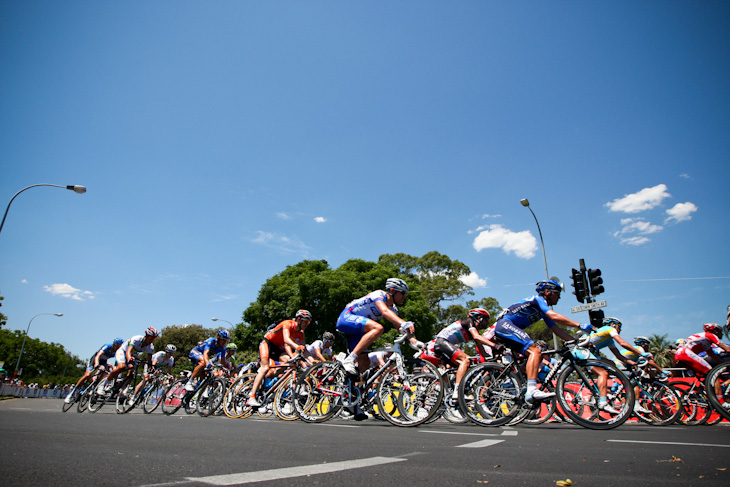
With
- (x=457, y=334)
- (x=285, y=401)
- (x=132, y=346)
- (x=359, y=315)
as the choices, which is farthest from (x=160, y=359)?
(x=457, y=334)

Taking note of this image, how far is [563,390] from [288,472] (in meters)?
4.19

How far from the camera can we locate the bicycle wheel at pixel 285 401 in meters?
6.86

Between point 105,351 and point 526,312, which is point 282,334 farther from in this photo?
point 105,351

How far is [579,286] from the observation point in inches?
532

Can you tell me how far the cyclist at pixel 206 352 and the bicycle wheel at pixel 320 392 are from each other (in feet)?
14.6

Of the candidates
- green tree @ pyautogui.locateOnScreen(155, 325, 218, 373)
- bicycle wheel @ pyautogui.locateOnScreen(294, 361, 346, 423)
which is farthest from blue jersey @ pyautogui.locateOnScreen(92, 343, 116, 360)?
green tree @ pyautogui.locateOnScreen(155, 325, 218, 373)

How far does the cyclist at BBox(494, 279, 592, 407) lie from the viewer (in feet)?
17.1

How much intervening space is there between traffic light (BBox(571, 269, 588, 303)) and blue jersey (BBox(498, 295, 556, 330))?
29.0 feet

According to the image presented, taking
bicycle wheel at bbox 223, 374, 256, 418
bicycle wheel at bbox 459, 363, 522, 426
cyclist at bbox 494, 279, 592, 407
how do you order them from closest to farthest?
cyclist at bbox 494, 279, 592, 407 < bicycle wheel at bbox 459, 363, 522, 426 < bicycle wheel at bbox 223, 374, 256, 418

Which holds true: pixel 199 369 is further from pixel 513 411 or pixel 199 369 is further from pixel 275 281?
pixel 275 281

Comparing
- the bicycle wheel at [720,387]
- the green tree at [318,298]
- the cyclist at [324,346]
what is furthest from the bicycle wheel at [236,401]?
the green tree at [318,298]

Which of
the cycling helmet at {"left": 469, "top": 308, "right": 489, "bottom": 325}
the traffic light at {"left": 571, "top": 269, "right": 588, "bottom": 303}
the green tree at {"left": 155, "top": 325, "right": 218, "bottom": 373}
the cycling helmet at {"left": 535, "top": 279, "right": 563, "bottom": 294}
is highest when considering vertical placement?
the green tree at {"left": 155, "top": 325, "right": 218, "bottom": 373}

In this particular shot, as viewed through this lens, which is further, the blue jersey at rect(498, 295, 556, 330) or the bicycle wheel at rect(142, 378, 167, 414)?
the bicycle wheel at rect(142, 378, 167, 414)

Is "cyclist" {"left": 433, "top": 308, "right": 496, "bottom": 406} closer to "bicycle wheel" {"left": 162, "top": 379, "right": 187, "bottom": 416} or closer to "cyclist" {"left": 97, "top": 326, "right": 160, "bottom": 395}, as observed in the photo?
"bicycle wheel" {"left": 162, "top": 379, "right": 187, "bottom": 416}
